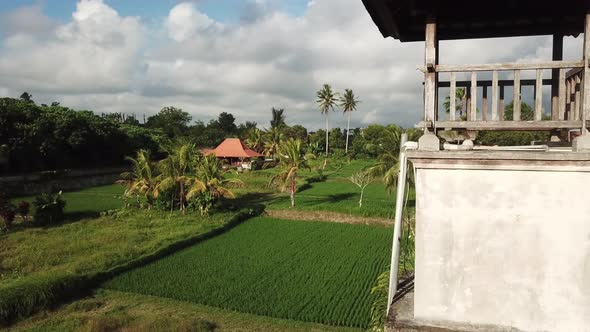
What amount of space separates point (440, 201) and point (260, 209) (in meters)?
16.5

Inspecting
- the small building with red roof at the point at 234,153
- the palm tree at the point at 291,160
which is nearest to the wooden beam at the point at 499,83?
the palm tree at the point at 291,160

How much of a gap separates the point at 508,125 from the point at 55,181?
2775 cm

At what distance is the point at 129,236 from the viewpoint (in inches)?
567

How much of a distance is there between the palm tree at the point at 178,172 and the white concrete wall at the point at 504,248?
1485 centimetres

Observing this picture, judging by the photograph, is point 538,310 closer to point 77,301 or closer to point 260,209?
point 77,301

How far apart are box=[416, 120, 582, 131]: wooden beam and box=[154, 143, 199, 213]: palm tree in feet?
48.7

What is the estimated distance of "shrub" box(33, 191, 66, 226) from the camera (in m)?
16.4

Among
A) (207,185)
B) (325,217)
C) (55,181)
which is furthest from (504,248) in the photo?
(55,181)

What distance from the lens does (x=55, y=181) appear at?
26531 mm

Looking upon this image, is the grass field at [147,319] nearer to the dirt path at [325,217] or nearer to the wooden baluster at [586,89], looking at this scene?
the wooden baluster at [586,89]

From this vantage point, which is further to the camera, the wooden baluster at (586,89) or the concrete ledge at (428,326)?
the concrete ledge at (428,326)

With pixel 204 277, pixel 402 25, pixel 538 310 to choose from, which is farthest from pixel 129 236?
pixel 538 310

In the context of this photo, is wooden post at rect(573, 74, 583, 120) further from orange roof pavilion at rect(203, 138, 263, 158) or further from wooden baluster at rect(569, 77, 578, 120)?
orange roof pavilion at rect(203, 138, 263, 158)

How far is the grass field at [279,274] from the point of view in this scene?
9.17m
